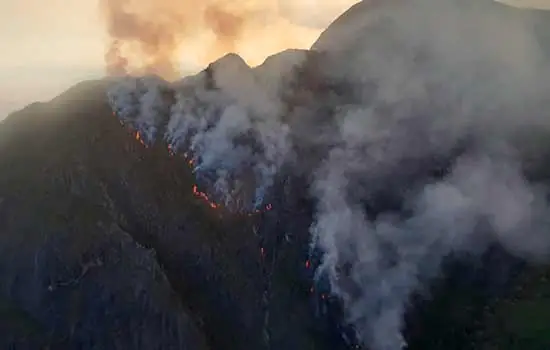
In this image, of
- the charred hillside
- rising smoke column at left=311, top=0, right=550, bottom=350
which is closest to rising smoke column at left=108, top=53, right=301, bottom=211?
the charred hillside

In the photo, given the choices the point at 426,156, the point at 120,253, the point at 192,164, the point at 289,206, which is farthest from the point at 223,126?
the point at 426,156

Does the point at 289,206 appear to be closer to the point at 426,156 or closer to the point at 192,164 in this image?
the point at 192,164

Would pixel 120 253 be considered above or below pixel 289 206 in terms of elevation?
below

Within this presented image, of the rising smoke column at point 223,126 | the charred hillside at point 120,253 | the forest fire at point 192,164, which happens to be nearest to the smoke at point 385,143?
the rising smoke column at point 223,126

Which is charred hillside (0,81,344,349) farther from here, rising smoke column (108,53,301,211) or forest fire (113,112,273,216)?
rising smoke column (108,53,301,211)

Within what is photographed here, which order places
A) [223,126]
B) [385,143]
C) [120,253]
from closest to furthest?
[120,253]
[385,143]
[223,126]
